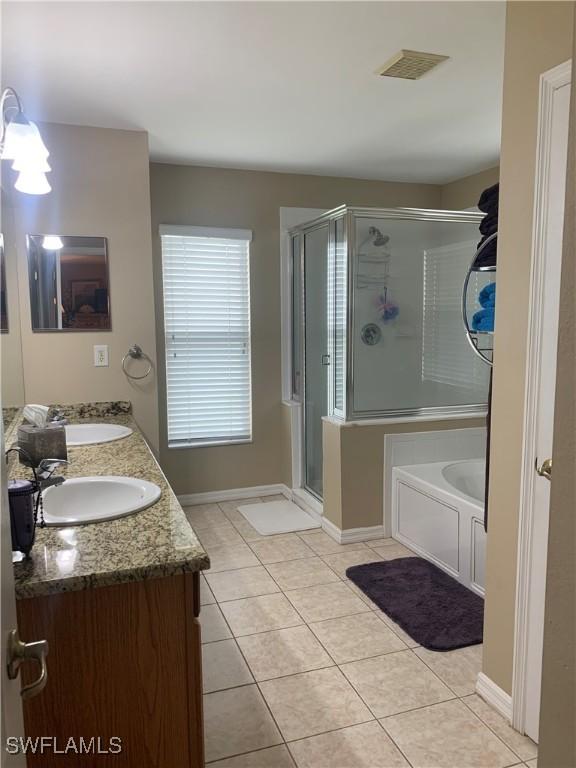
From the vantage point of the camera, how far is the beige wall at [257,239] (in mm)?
3939

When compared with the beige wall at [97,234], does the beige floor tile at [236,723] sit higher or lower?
lower

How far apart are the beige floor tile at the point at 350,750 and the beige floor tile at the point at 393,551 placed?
142 cm

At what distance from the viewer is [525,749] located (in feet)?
5.96

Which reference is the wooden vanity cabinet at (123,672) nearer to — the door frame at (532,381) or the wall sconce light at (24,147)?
the door frame at (532,381)

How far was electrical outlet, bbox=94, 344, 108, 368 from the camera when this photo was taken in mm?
3188

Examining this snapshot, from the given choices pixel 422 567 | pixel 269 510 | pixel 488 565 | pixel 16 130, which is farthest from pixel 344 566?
pixel 16 130

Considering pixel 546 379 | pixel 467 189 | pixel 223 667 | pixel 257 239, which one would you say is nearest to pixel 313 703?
pixel 223 667

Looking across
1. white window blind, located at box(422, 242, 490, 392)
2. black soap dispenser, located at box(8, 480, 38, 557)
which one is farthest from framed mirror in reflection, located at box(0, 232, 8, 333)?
white window blind, located at box(422, 242, 490, 392)

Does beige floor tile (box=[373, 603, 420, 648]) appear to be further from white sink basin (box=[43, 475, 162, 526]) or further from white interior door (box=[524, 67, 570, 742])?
white sink basin (box=[43, 475, 162, 526])

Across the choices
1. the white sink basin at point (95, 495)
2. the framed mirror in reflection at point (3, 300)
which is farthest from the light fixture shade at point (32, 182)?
the white sink basin at point (95, 495)

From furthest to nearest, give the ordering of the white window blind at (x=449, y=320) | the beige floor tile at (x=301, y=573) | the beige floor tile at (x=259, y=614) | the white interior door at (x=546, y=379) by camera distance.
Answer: the white window blind at (x=449, y=320) < the beige floor tile at (x=301, y=573) < the beige floor tile at (x=259, y=614) < the white interior door at (x=546, y=379)

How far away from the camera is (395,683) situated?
2.16 m

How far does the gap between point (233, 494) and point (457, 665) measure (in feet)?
7.68

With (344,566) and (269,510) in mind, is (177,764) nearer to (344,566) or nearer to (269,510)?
(344,566)
